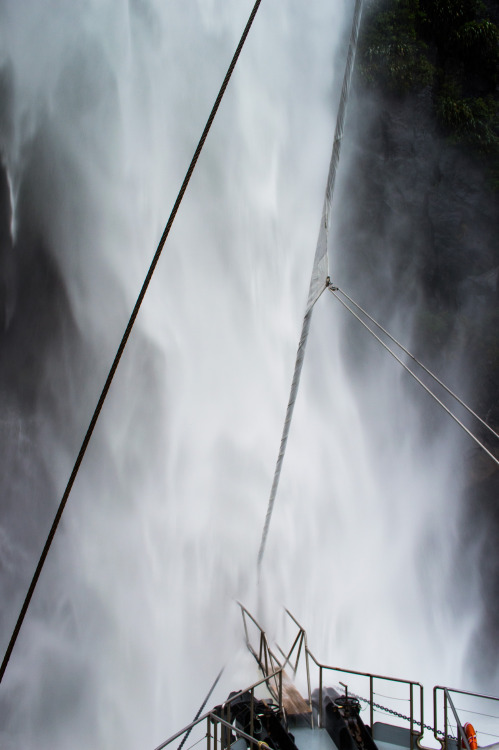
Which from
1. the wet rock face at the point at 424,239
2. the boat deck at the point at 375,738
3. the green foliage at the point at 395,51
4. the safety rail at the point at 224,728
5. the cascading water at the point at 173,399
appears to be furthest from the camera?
the wet rock face at the point at 424,239

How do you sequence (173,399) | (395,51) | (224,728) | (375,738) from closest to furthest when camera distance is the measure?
(224,728) < (375,738) < (173,399) < (395,51)

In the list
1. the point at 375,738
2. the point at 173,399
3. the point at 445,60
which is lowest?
the point at 375,738

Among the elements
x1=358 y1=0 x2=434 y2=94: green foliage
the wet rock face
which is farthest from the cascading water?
the wet rock face

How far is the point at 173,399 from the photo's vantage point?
1039 centimetres

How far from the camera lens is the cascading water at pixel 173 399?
8.91 meters

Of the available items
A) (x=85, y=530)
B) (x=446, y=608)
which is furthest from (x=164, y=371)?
(x=446, y=608)

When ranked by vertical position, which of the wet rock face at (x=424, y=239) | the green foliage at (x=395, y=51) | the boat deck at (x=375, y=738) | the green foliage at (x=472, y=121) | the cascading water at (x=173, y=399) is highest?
the green foliage at (x=395, y=51)

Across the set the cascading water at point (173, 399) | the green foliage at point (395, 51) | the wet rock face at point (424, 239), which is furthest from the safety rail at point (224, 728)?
the green foliage at point (395, 51)

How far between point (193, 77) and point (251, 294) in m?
4.56

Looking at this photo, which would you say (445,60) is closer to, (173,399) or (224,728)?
(173,399)

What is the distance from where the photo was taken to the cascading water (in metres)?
8.91

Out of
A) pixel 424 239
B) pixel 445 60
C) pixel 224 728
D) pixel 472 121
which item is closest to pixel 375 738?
pixel 224 728

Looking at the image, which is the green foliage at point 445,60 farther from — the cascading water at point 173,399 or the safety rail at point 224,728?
the safety rail at point 224,728

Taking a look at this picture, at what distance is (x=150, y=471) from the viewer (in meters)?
10.0
